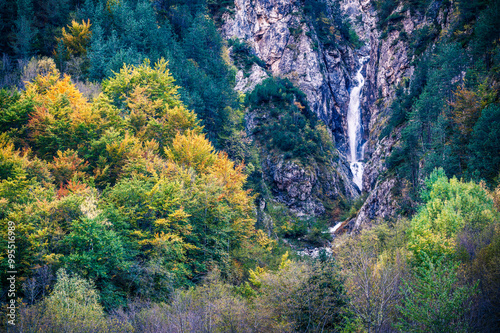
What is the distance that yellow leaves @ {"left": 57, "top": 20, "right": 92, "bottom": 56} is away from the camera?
43.8 metres

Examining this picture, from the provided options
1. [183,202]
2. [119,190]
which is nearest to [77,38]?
[119,190]

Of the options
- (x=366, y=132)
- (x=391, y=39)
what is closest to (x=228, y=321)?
(x=391, y=39)

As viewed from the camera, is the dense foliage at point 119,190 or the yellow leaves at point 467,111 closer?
the dense foliage at point 119,190

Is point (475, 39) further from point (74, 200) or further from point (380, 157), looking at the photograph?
point (74, 200)

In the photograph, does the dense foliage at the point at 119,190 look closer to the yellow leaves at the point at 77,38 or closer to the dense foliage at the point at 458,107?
the yellow leaves at the point at 77,38

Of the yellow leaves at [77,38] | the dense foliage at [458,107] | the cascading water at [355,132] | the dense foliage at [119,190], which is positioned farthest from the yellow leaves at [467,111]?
the cascading water at [355,132]

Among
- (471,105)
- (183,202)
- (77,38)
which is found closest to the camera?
(183,202)

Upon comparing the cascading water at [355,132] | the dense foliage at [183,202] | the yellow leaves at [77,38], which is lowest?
the dense foliage at [183,202]

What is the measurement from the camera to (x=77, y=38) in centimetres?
4434

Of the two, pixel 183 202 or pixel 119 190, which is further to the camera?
pixel 183 202

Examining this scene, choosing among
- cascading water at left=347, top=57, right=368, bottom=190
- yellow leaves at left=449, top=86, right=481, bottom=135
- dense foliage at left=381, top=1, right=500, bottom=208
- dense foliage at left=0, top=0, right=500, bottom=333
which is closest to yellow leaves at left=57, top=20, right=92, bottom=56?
dense foliage at left=0, top=0, right=500, bottom=333

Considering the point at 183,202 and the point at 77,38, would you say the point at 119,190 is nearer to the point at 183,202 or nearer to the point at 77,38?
the point at 183,202

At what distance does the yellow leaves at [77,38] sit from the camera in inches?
1726

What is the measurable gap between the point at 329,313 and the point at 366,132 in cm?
8828
